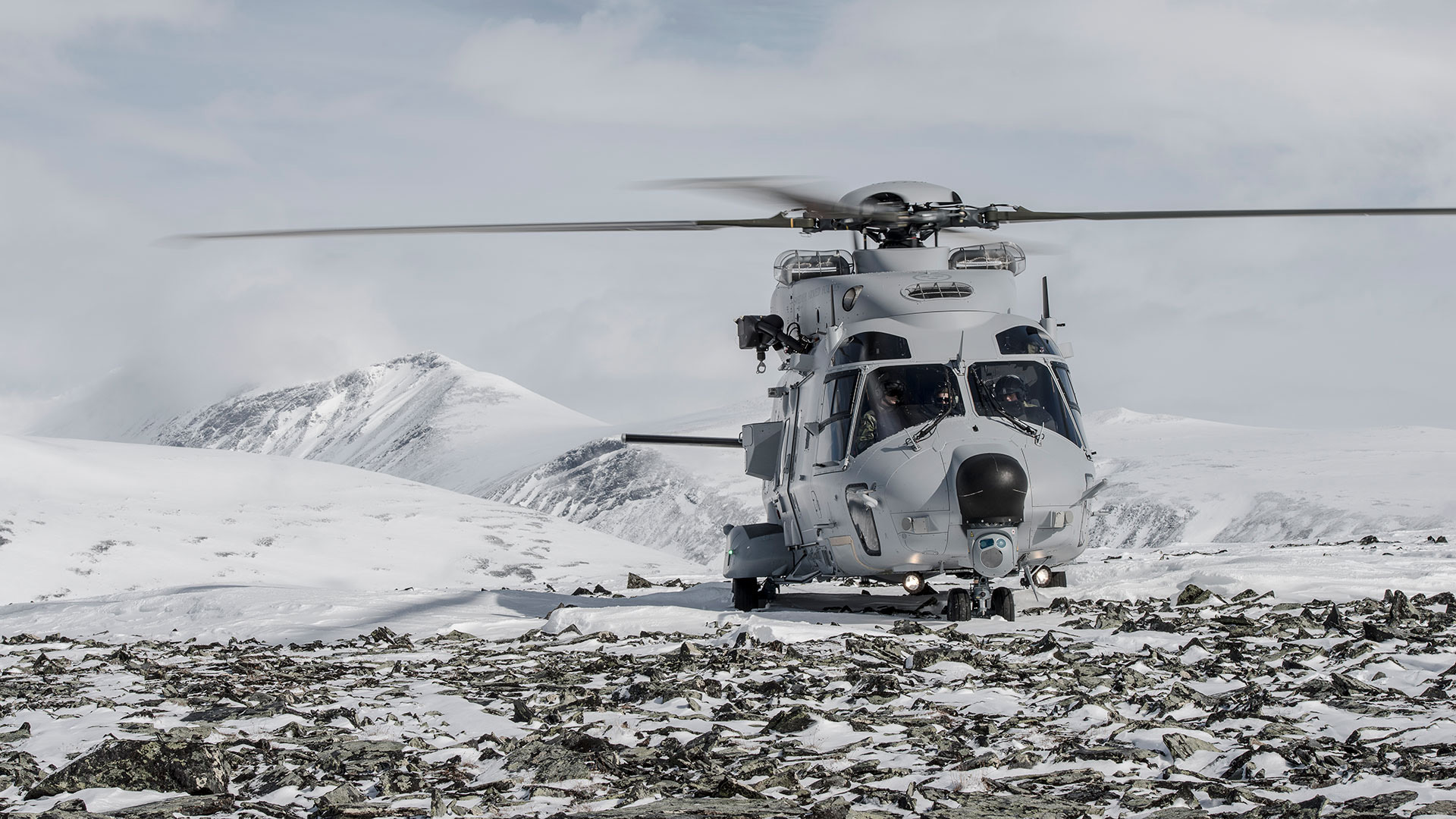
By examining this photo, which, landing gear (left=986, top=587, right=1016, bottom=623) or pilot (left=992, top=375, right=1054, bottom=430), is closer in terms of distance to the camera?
landing gear (left=986, top=587, right=1016, bottom=623)

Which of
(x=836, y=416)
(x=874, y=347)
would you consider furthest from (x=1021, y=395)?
(x=836, y=416)

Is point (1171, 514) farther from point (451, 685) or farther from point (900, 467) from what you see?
point (451, 685)

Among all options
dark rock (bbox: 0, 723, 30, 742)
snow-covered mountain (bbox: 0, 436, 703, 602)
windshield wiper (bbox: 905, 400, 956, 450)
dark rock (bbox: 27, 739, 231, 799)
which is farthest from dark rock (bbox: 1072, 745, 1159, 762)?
snow-covered mountain (bbox: 0, 436, 703, 602)

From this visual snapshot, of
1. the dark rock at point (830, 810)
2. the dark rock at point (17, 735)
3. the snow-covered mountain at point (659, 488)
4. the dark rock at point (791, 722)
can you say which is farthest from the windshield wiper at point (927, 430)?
the snow-covered mountain at point (659, 488)

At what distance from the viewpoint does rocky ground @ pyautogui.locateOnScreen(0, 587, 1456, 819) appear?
16.4 ft

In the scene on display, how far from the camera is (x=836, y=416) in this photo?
41.7 feet

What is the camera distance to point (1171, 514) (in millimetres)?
61500

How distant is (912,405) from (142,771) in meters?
8.18

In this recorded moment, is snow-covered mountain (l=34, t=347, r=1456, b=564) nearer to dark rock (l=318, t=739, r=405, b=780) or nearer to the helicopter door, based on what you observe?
the helicopter door

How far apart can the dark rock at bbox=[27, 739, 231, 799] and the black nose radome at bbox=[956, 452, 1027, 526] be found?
23.5 feet

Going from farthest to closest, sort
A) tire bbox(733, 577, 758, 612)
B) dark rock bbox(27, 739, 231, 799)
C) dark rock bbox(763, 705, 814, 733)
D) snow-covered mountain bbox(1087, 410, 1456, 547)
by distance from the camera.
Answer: snow-covered mountain bbox(1087, 410, 1456, 547) < tire bbox(733, 577, 758, 612) < dark rock bbox(763, 705, 814, 733) < dark rock bbox(27, 739, 231, 799)

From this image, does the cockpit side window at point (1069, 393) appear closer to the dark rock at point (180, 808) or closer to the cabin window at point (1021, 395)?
the cabin window at point (1021, 395)

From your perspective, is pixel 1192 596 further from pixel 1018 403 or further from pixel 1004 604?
pixel 1018 403

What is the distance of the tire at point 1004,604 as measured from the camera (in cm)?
1161
